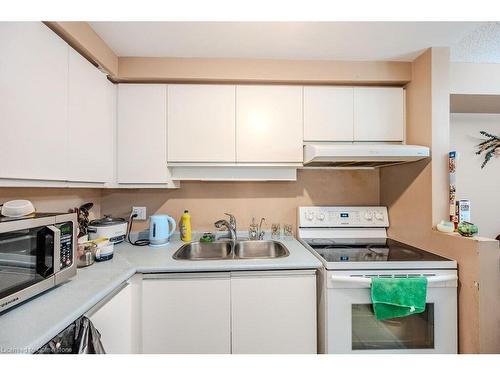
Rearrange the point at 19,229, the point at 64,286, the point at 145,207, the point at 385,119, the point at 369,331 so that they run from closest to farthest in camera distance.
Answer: the point at 19,229 → the point at 64,286 → the point at 369,331 → the point at 385,119 → the point at 145,207

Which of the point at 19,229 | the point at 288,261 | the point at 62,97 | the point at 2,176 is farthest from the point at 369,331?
the point at 62,97

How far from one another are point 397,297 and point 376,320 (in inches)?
7.4

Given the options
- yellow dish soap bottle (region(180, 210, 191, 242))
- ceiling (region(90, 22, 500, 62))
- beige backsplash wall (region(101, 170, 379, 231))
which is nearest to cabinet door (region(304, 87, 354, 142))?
ceiling (region(90, 22, 500, 62))

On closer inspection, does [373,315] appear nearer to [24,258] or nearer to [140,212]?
[24,258]

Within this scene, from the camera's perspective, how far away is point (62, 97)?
3.59 ft

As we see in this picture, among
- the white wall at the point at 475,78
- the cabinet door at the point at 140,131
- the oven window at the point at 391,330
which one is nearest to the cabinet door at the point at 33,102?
the cabinet door at the point at 140,131

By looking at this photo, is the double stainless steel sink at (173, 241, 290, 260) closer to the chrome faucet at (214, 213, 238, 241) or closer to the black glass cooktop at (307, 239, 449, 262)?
the chrome faucet at (214, 213, 238, 241)

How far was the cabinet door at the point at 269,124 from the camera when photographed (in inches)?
63.6

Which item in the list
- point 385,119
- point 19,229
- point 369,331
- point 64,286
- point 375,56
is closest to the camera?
point 19,229

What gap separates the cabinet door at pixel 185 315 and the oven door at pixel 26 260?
18.8 inches

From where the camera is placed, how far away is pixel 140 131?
1.59 m

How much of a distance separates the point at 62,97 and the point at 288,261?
144cm

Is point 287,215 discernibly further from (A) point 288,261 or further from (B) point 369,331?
(B) point 369,331

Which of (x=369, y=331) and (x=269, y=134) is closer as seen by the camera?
(x=369, y=331)
